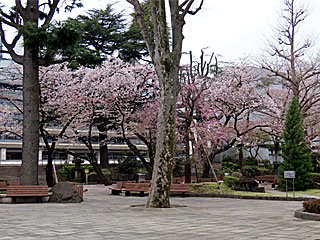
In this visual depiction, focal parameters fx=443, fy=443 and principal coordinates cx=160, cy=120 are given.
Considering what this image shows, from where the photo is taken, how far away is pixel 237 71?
32.8 metres

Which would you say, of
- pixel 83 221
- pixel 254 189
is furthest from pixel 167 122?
pixel 254 189

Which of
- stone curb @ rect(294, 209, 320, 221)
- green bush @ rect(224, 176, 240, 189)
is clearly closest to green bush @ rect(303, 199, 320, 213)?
stone curb @ rect(294, 209, 320, 221)

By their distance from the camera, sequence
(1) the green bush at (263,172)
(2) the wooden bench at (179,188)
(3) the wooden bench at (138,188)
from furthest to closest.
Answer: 1. (1) the green bush at (263,172)
2. (3) the wooden bench at (138,188)
3. (2) the wooden bench at (179,188)

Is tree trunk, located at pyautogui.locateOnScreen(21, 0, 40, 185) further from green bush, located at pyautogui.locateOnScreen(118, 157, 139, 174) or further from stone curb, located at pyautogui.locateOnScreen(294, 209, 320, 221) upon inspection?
green bush, located at pyautogui.locateOnScreen(118, 157, 139, 174)

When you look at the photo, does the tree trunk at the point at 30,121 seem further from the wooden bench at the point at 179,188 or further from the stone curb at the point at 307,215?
the stone curb at the point at 307,215

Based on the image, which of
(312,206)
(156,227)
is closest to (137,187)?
(312,206)

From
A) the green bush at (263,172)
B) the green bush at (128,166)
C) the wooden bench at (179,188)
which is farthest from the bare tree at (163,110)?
the green bush at (263,172)

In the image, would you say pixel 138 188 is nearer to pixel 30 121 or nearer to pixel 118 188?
pixel 118 188

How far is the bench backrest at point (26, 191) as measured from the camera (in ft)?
57.3

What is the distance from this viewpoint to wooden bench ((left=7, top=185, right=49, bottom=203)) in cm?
1744

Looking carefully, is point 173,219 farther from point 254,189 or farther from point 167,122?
point 254,189

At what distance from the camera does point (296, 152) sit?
26328 mm

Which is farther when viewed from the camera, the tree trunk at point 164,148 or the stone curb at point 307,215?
the tree trunk at point 164,148

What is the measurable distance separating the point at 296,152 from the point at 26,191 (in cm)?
1603
